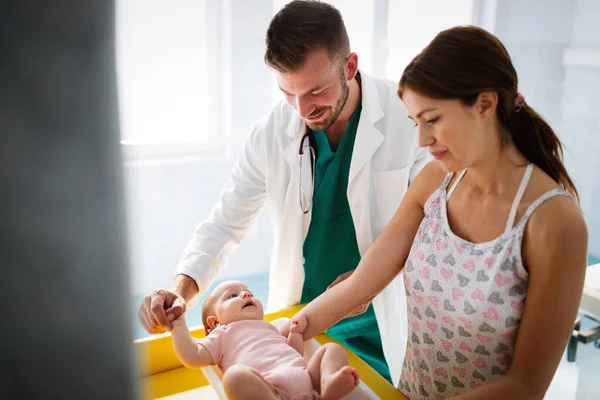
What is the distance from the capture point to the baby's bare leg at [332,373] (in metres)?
0.91

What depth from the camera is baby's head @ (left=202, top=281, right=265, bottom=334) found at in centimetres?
126

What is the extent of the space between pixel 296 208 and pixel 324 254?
16 cm

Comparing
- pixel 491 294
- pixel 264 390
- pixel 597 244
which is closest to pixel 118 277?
pixel 264 390

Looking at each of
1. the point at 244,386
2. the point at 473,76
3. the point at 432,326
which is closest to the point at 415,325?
the point at 432,326

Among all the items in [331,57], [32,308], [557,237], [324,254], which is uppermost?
[331,57]

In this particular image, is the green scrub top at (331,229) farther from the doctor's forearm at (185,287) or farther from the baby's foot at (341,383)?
the baby's foot at (341,383)

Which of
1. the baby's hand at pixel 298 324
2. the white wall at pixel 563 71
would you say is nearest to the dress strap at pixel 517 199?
the baby's hand at pixel 298 324

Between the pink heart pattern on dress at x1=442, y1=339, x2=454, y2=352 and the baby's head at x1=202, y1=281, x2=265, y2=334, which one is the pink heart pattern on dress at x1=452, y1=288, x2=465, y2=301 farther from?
the baby's head at x1=202, y1=281, x2=265, y2=334

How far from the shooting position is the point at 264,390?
93 cm

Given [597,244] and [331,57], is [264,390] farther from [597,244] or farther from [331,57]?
[597,244]

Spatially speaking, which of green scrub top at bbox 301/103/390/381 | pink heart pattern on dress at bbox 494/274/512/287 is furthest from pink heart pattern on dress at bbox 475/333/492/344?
green scrub top at bbox 301/103/390/381

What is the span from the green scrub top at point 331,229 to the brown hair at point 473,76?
2.08ft

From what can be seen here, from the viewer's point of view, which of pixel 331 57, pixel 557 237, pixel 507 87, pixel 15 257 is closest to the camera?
pixel 15 257

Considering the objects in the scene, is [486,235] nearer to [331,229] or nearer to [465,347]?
[465,347]
